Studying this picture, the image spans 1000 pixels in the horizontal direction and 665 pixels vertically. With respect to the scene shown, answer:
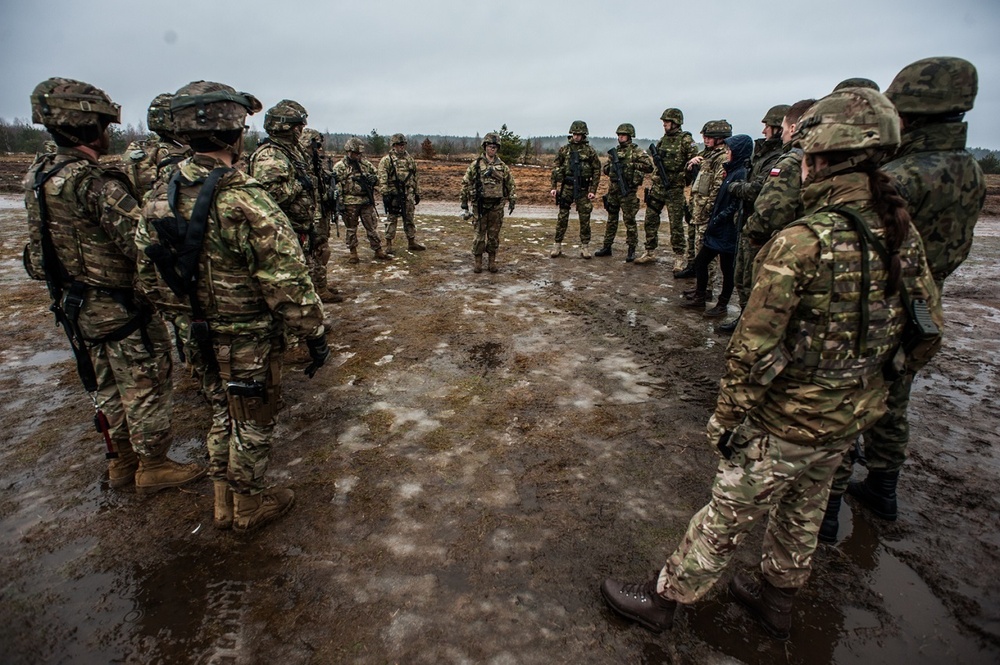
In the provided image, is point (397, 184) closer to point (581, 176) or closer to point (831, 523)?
point (581, 176)

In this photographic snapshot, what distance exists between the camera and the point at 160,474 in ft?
10.2

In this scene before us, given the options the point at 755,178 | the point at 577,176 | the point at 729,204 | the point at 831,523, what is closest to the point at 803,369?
the point at 831,523

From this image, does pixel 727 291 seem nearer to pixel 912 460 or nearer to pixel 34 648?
pixel 912 460

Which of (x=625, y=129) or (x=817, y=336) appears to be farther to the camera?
(x=625, y=129)

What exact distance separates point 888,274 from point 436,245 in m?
8.88

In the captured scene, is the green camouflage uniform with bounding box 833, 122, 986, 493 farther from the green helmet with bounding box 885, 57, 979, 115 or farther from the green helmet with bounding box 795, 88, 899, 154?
the green helmet with bounding box 795, 88, 899, 154

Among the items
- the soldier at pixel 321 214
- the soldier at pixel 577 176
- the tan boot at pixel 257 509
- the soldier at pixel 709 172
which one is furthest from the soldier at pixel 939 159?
the soldier at pixel 577 176

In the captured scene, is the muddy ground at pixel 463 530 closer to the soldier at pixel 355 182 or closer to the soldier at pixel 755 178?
the soldier at pixel 755 178

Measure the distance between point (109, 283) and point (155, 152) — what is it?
79.1 inches

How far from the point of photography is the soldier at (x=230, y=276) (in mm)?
2328

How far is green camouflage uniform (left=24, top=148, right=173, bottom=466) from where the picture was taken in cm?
274

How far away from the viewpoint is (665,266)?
8570mm

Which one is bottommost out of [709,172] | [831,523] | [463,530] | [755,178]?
[463,530]

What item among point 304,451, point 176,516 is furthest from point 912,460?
point 176,516
